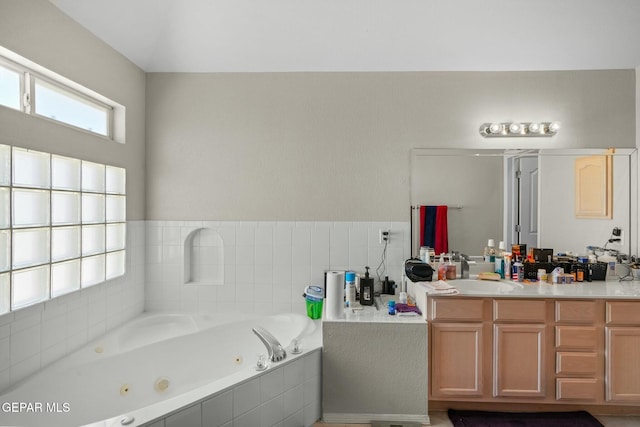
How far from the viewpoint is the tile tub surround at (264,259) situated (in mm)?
2916

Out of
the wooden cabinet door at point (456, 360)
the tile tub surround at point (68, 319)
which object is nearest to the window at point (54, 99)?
the tile tub surround at point (68, 319)

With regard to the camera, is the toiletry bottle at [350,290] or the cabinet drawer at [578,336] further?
the toiletry bottle at [350,290]

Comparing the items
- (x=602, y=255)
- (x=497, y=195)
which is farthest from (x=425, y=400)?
(x=602, y=255)

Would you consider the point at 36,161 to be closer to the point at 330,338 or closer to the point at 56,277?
the point at 56,277

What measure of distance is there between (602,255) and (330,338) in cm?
240

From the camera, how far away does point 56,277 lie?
2.09 meters

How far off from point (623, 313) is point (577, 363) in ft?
1.47

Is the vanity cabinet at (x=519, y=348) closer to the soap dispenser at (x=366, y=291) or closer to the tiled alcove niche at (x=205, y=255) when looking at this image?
the soap dispenser at (x=366, y=291)

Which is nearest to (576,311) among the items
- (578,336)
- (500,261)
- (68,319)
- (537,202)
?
(578,336)

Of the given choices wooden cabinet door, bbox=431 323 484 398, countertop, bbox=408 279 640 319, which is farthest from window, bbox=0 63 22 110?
wooden cabinet door, bbox=431 323 484 398

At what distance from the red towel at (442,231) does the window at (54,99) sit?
2.68 meters

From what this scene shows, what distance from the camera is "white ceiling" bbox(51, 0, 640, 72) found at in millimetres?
2473

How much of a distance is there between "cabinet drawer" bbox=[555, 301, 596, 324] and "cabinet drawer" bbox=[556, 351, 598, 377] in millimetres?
224

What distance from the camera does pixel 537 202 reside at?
2.85m
